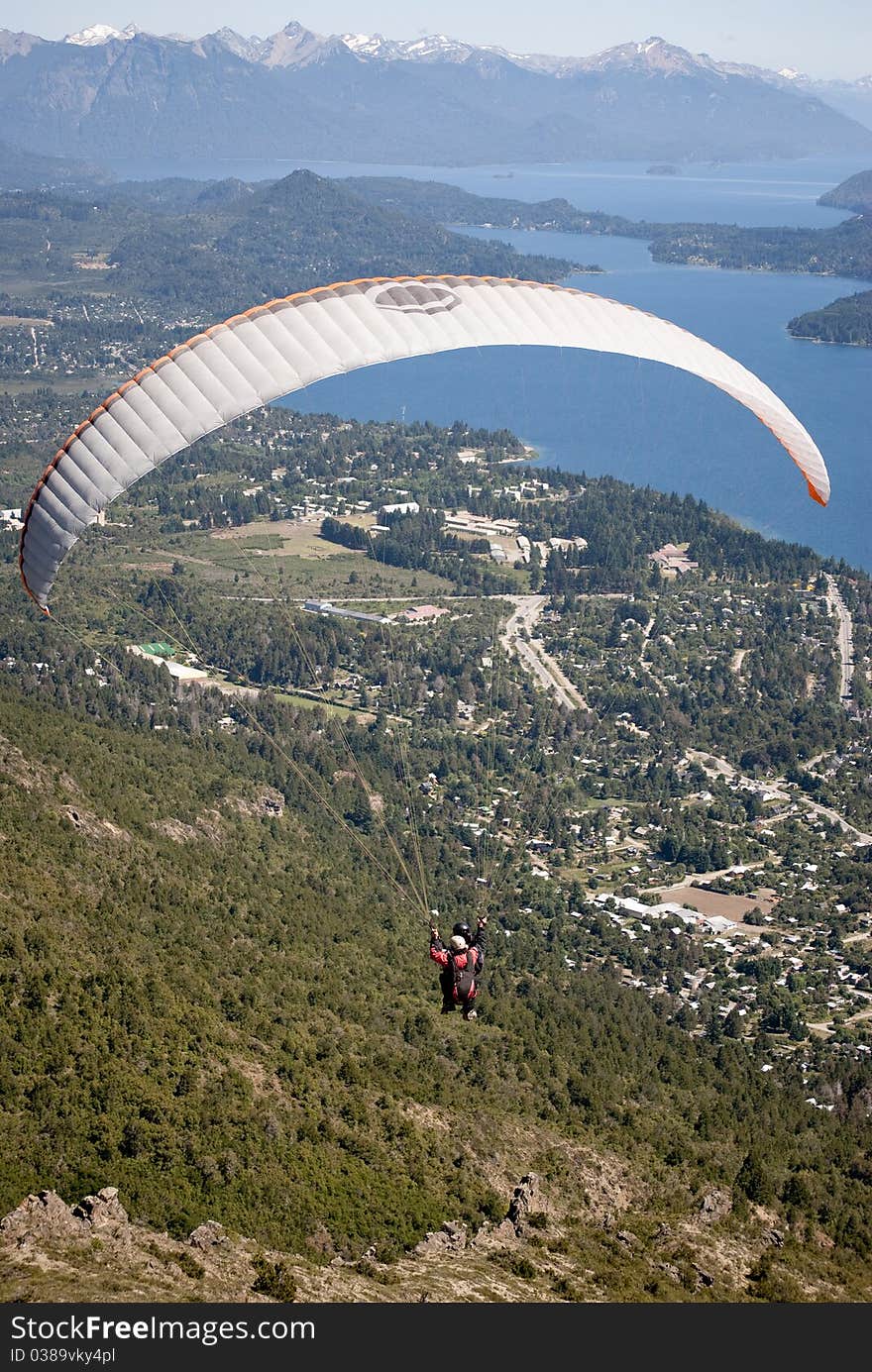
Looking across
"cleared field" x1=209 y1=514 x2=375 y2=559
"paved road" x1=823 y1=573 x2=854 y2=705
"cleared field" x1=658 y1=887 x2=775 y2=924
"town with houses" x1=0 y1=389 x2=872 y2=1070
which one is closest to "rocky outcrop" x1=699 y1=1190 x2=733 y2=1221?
"town with houses" x1=0 y1=389 x2=872 y2=1070

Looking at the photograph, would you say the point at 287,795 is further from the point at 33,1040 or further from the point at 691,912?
the point at 33,1040

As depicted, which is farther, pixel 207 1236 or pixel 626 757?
pixel 626 757

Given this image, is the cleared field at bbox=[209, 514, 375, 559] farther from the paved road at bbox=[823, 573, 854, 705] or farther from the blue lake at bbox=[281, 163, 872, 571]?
the blue lake at bbox=[281, 163, 872, 571]

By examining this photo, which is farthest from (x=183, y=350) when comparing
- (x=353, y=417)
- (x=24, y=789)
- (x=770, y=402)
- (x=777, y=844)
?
(x=353, y=417)

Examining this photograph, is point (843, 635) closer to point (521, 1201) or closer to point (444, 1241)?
point (521, 1201)

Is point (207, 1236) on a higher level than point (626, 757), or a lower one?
higher

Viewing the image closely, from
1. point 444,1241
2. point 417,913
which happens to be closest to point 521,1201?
point 444,1241
